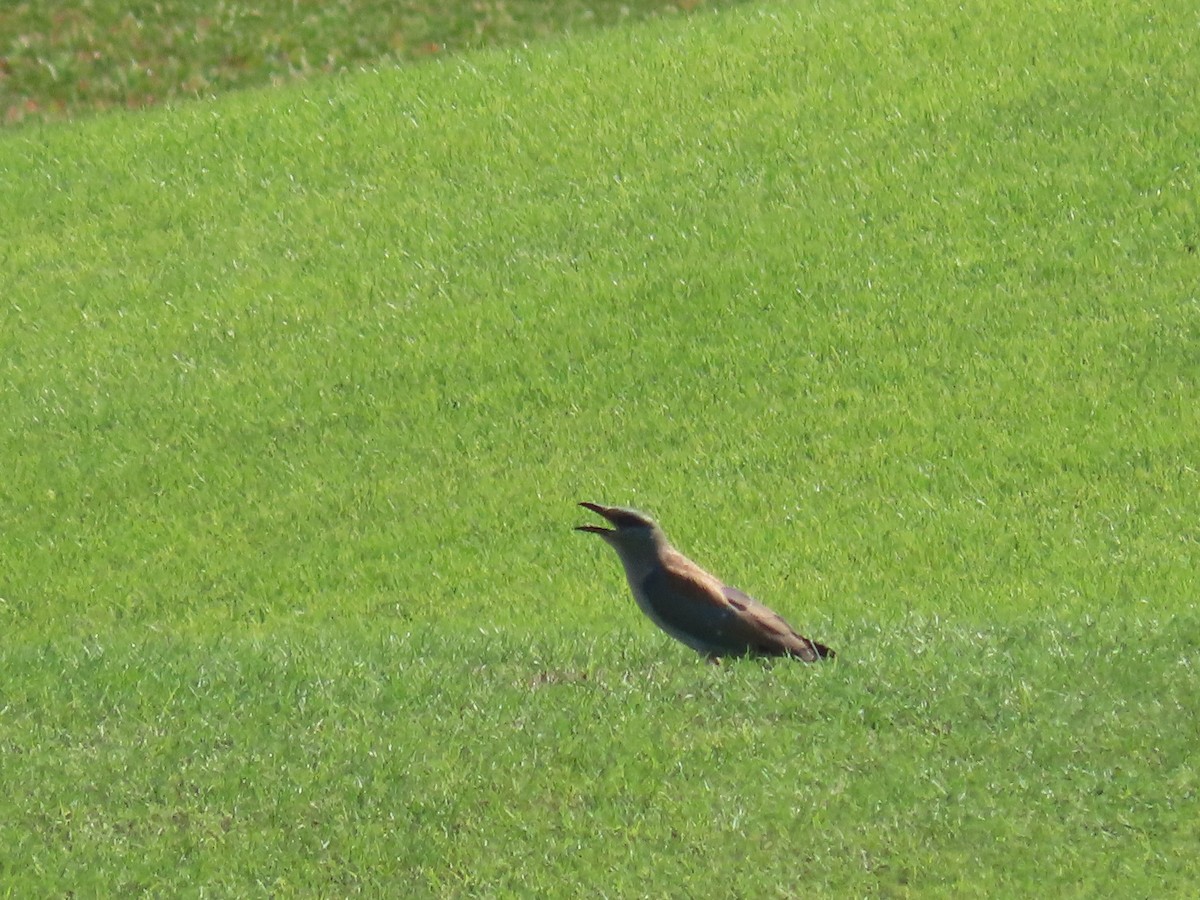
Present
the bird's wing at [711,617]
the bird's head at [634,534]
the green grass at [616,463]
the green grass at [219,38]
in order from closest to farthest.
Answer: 1. the green grass at [616,463]
2. the bird's wing at [711,617]
3. the bird's head at [634,534]
4. the green grass at [219,38]

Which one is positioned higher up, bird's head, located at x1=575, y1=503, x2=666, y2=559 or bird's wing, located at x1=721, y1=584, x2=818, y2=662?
bird's head, located at x1=575, y1=503, x2=666, y2=559


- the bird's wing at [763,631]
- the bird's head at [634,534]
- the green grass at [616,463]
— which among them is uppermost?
the bird's head at [634,534]

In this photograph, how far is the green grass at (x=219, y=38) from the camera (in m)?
26.8

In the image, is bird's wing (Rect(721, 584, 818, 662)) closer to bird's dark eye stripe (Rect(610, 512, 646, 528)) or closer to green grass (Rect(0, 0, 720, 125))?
bird's dark eye stripe (Rect(610, 512, 646, 528))

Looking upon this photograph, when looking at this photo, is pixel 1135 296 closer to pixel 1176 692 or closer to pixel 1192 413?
pixel 1192 413

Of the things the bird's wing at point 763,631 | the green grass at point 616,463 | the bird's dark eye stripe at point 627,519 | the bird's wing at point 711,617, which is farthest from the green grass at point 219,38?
the bird's wing at point 763,631

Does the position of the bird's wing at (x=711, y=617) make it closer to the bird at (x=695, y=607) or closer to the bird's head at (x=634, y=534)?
the bird at (x=695, y=607)

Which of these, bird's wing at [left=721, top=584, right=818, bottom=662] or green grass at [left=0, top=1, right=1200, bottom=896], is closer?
green grass at [left=0, top=1, right=1200, bottom=896]

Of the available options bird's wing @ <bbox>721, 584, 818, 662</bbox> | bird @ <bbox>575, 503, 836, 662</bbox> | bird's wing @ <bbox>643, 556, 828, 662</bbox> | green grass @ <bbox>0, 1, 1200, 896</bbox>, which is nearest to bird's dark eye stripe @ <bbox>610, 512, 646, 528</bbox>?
bird @ <bbox>575, 503, 836, 662</bbox>

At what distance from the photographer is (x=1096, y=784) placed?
9406 mm

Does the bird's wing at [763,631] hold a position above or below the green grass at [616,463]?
above

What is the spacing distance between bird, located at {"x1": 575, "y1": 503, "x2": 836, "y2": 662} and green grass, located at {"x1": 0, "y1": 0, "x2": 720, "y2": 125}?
16.9 m

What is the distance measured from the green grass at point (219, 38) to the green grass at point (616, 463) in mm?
1298

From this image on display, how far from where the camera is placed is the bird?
10.8m
